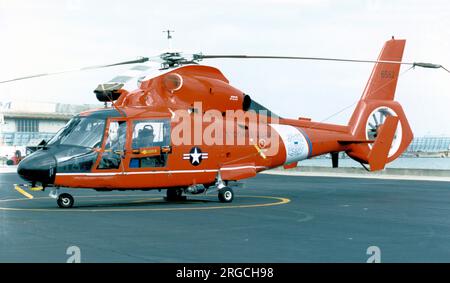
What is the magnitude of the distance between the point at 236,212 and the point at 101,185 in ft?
15.0

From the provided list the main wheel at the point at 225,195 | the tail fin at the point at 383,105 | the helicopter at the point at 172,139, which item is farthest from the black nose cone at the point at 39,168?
the tail fin at the point at 383,105

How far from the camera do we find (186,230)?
17.1 meters

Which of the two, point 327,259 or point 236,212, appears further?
point 236,212

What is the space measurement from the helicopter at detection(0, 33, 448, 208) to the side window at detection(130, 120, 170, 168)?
0.03m

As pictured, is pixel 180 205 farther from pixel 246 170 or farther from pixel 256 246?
pixel 256 246

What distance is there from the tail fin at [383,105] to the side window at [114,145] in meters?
11.8

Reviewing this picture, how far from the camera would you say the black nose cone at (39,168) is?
2212cm

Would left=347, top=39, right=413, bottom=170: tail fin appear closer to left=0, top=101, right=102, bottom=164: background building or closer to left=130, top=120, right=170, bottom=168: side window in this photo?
left=130, top=120, right=170, bottom=168: side window

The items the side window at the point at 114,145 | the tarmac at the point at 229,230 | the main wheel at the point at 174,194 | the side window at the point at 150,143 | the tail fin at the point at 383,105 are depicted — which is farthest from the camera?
the tail fin at the point at 383,105

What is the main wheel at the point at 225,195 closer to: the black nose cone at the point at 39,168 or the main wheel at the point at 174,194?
the main wheel at the point at 174,194

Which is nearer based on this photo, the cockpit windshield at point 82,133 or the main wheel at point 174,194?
the cockpit windshield at point 82,133

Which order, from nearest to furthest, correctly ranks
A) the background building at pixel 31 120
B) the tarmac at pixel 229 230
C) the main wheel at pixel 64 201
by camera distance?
the tarmac at pixel 229 230 → the main wheel at pixel 64 201 → the background building at pixel 31 120

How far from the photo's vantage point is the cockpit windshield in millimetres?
23078
